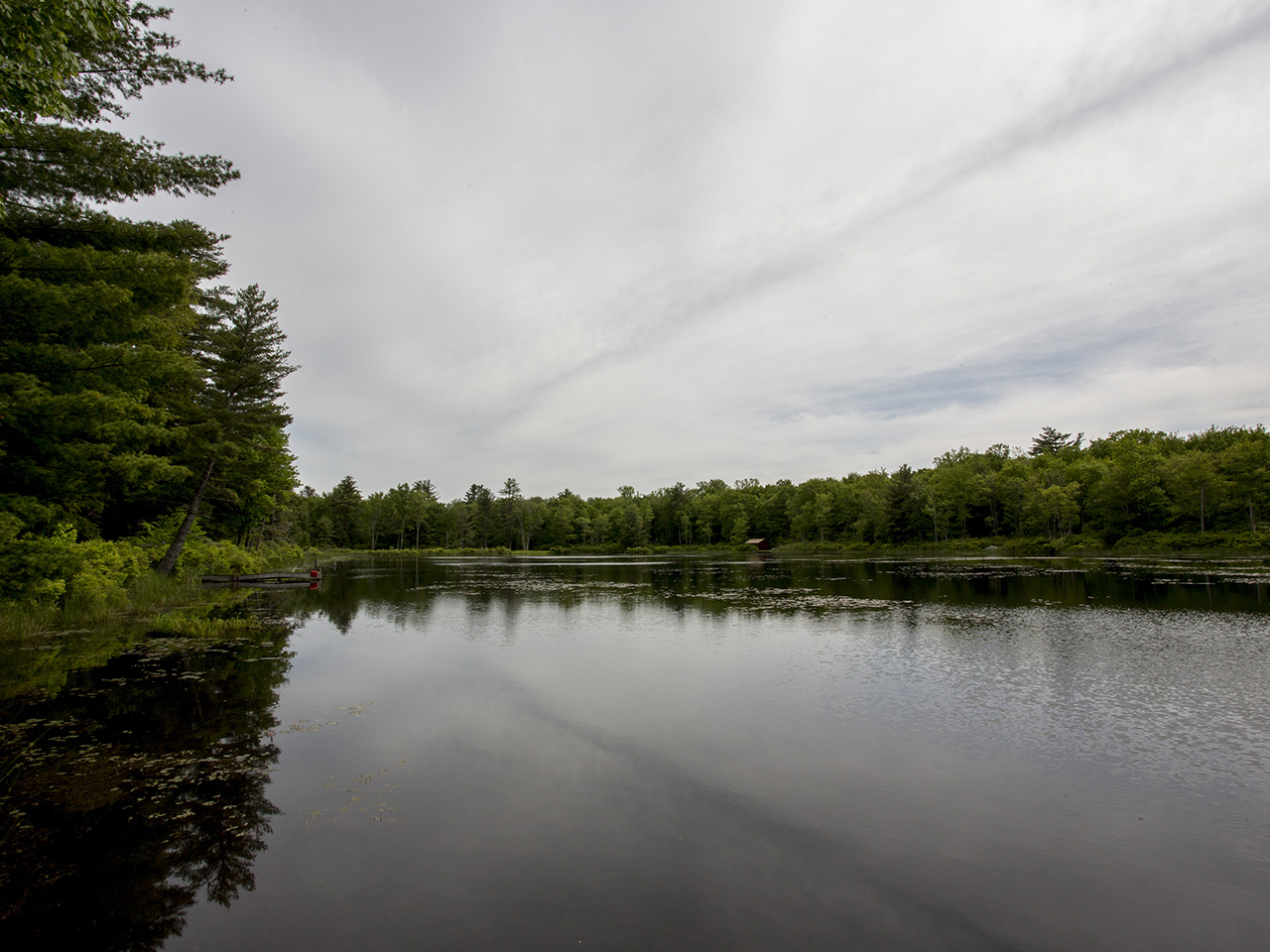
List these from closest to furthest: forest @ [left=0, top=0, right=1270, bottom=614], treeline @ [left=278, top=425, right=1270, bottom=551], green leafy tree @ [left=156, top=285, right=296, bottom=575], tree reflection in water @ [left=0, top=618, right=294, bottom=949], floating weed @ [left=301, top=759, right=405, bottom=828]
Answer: tree reflection in water @ [left=0, top=618, right=294, bottom=949] → floating weed @ [left=301, top=759, right=405, bottom=828] → forest @ [left=0, top=0, right=1270, bottom=614] → green leafy tree @ [left=156, top=285, right=296, bottom=575] → treeline @ [left=278, top=425, right=1270, bottom=551]

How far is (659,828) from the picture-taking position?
22.0 feet

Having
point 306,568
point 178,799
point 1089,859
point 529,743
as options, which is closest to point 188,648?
point 178,799

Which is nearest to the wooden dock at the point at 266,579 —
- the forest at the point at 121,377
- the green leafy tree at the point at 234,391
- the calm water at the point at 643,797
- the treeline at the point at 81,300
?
the forest at the point at 121,377

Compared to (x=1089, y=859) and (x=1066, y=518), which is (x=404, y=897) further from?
(x=1066, y=518)

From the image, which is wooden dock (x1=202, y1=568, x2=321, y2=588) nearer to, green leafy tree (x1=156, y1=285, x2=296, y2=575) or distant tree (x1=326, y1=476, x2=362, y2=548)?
green leafy tree (x1=156, y1=285, x2=296, y2=575)

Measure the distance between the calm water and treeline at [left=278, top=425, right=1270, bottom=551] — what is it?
141ft

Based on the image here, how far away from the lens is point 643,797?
→ 297 inches

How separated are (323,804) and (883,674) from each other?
11355mm

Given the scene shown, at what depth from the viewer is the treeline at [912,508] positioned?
65.6 m

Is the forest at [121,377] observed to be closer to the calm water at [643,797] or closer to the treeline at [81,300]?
the treeline at [81,300]

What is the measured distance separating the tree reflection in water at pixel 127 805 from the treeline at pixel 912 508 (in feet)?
137

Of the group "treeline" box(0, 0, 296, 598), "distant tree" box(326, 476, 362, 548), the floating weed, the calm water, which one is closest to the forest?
"treeline" box(0, 0, 296, 598)

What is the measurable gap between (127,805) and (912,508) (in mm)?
98809

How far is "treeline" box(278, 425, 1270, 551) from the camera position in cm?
6556
